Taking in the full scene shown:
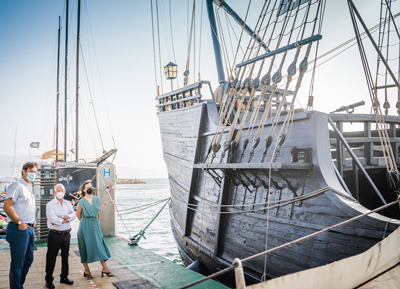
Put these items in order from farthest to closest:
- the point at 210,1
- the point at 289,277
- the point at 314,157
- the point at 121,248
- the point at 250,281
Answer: the point at 210,1 < the point at 121,248 < the point at 250,281 < the point at 314,157 < the point at 289,277

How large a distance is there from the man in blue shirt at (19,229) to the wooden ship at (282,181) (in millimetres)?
2729

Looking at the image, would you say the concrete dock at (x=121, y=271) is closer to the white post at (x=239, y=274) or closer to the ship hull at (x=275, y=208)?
the ship hull at (x=275, y=208)

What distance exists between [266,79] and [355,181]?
2.35m

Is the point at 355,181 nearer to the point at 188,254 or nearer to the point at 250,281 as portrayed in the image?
the point at 250,281

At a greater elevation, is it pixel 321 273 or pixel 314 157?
pixel 314 157

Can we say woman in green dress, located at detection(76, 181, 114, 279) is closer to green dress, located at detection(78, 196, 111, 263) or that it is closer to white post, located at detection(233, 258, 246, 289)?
green dress, located at detection(78, 196, 111, 263)

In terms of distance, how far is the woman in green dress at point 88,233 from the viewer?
4.65 m

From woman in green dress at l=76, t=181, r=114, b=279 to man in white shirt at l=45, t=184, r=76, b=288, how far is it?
176 millimetres

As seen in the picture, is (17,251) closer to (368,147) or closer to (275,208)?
(275,208)

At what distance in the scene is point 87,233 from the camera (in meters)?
4.66

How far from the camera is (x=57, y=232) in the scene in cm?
450

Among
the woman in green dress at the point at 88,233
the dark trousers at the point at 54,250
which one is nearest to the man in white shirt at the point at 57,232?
the dark trousers at the point at 54,250

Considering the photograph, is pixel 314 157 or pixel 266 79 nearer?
pixel 314 157

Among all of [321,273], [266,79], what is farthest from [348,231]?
[266,79]
